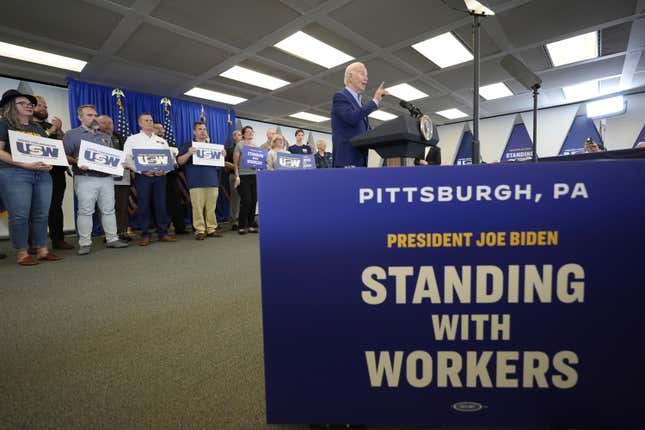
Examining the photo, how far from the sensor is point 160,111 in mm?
5684

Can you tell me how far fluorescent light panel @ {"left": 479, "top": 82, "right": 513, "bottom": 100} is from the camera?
5.77m

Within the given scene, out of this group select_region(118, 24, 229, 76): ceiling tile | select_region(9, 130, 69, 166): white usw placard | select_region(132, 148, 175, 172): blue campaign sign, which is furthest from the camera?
select_region(118, 24, 229, 76): ceiling tile

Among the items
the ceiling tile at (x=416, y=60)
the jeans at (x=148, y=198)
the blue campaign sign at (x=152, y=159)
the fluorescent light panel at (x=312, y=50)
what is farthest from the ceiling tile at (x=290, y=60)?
the jeans at (x=148, y=198)

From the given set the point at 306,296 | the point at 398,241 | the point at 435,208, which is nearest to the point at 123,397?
the point at 306,296

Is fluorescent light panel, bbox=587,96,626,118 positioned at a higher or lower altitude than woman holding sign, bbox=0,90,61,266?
higher

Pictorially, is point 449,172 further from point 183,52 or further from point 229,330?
point 183,52

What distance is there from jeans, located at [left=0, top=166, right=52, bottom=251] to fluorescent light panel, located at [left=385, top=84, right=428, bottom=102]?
502 centimetres

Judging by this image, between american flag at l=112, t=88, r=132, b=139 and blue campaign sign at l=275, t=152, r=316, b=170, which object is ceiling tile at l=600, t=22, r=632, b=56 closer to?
blue campaign sign at l=275, t=152, r=316, b=170

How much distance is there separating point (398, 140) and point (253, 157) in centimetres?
356

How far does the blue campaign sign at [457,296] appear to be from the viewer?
0.59 meters

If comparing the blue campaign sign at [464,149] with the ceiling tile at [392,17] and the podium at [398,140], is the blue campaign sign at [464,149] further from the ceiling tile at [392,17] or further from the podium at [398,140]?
the podium at [398,140]

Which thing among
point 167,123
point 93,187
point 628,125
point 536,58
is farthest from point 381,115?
point 93,187

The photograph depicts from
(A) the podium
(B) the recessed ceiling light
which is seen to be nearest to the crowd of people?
(A) the podium

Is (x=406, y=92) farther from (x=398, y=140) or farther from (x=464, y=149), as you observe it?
(x=398, y=140)
